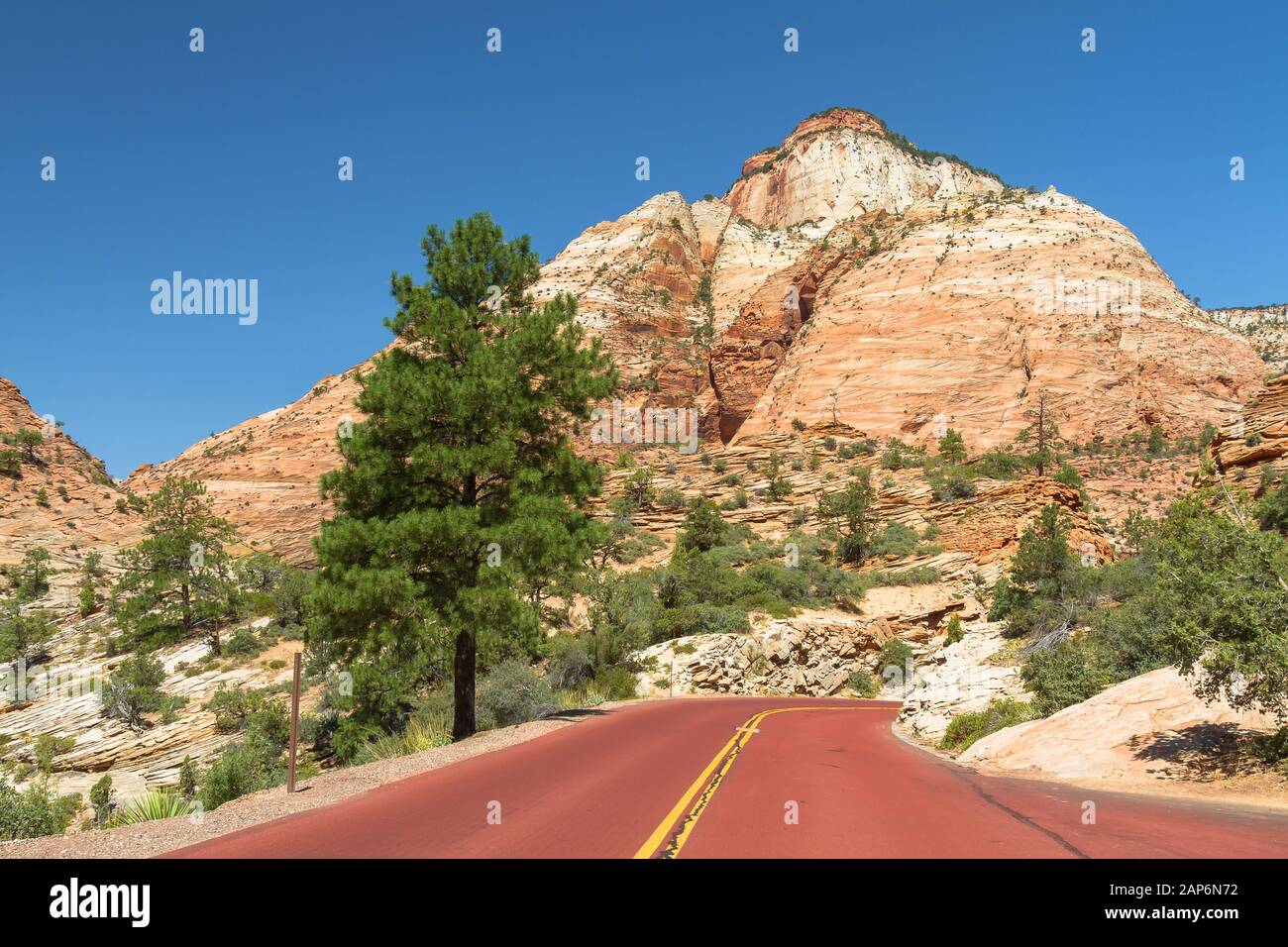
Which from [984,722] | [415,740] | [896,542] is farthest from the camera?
[896,542]

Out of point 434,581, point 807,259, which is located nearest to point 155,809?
point 434,581

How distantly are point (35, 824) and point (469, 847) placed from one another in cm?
668

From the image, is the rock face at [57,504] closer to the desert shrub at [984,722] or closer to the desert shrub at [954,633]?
the desert shrub at [954,633]

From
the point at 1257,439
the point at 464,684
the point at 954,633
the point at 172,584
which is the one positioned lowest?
the point at 954,633

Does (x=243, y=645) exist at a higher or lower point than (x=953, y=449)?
lower

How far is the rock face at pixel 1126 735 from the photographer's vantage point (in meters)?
10.6

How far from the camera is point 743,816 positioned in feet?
25.1

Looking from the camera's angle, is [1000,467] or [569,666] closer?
[569,666]

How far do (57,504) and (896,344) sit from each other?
69673 millimetres

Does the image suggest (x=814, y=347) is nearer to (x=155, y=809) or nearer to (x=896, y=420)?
(x=896, y=420)

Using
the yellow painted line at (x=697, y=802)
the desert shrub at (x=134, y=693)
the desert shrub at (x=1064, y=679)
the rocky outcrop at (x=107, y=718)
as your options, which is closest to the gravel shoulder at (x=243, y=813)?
the yellow painted line at (x=697, y=802)

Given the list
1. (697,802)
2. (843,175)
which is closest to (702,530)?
(697,802)

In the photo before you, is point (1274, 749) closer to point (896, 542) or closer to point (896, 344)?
point (896, 542)

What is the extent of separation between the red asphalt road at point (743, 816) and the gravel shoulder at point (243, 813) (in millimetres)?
381
